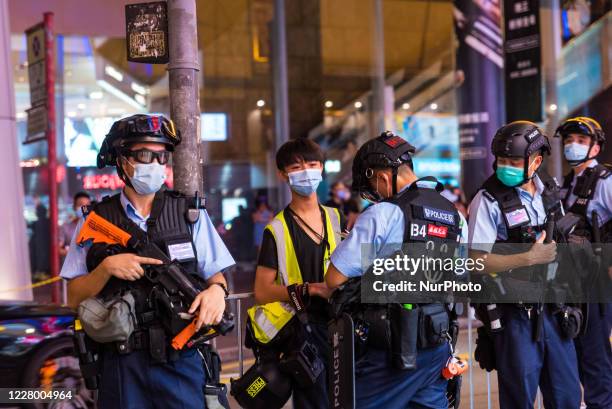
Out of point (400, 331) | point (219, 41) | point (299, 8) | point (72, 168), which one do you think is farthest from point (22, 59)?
point (400, 331)

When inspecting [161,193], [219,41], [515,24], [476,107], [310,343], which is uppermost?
[219,41]

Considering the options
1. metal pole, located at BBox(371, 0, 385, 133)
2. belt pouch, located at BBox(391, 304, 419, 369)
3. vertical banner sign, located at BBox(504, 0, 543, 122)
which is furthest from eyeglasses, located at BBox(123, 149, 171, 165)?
metal pole, located at BBox(371, 0, 385, 133)

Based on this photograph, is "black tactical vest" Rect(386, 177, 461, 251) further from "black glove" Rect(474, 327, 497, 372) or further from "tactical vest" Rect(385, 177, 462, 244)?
"black glove" Rect(474, 327, 497, 372)

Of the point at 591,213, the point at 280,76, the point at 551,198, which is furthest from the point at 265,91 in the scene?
the point at 551,198

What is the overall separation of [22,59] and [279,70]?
5.49 metres

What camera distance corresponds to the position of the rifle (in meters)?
3.75

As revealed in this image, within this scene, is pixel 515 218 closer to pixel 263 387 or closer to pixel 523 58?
pixel 263 387

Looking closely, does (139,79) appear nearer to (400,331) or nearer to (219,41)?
(219,41)

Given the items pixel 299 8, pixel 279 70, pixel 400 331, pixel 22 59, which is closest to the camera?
pixel 400 331

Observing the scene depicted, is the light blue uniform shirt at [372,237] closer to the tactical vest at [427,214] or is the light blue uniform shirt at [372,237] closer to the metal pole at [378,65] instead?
the tactical vest at [427,214]

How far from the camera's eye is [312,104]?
22219 millimetres

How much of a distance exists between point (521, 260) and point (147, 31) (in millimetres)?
2409

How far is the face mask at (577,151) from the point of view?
637cm

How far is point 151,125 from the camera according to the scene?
3912 millimetres
